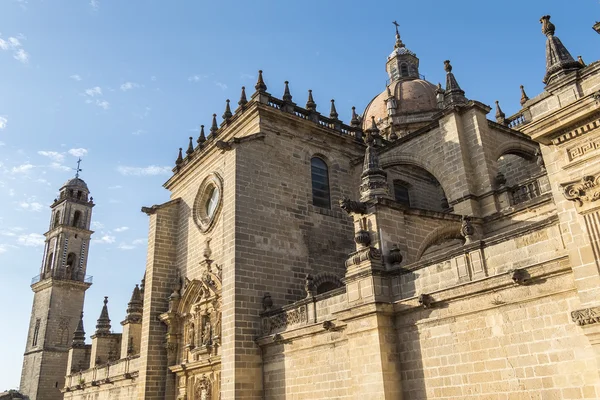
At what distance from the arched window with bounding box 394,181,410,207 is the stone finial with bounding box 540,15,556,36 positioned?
12.0 metres

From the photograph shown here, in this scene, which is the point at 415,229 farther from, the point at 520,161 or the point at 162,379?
the point at 162,379

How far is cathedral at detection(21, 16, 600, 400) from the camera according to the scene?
9117 millimetres

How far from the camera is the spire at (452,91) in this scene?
1898cm

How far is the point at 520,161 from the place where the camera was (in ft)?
67.9

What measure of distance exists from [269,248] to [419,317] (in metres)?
7.00

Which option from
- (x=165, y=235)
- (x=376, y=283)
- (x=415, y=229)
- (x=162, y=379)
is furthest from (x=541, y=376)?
(x=165, y=235)

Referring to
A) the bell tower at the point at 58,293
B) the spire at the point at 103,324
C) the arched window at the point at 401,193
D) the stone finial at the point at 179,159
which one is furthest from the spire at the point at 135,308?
the bell tower at the point at 58,293

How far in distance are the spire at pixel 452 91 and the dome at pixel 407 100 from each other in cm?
1465

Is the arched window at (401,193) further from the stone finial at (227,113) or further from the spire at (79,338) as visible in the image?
the spire at (79,338)

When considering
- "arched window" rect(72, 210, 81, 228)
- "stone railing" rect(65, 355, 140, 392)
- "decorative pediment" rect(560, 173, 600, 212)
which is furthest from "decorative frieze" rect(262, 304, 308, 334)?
"arched window" rect(72, 210, 81, 228)

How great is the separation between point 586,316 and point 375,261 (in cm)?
511

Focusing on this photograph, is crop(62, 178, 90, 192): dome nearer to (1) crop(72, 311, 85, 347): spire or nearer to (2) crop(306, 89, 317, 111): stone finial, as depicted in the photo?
(1) crop(72, 311, 85, 347): spire

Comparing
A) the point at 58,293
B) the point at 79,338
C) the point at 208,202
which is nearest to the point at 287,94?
the point at 208,202

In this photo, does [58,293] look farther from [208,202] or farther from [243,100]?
[243,100]
